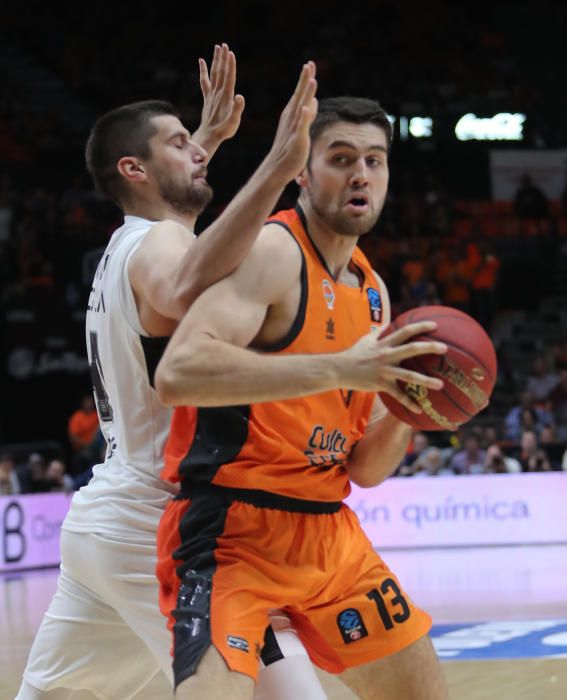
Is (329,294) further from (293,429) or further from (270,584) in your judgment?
(270,584)

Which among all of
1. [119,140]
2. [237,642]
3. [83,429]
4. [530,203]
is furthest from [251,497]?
[530,203]

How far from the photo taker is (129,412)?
3738 mm

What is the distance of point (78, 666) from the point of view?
3840mm

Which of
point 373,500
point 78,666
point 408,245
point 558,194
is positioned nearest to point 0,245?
point 408,245

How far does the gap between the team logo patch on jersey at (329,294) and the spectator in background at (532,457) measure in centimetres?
1022

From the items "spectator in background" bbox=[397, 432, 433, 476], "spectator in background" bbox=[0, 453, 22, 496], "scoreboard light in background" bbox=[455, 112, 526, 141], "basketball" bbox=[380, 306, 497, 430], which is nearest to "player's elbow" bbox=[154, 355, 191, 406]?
"basketball" bbox=[380, 306, 497, 430]

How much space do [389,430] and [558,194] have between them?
54.0ft

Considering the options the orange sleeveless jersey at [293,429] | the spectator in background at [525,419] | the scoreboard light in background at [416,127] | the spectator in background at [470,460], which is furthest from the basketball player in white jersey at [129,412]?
the scoreboard light in background at [416,127]

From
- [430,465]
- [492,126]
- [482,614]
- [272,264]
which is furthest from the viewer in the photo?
[492,126]

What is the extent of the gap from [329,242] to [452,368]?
67 cm

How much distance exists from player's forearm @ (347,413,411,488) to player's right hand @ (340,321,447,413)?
62 cm

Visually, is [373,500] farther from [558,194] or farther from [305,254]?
[305,254]

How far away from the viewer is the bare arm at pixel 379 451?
345cm

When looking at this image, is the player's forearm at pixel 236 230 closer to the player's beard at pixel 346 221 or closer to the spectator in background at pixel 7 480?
the player's beard at pixel 346 221
